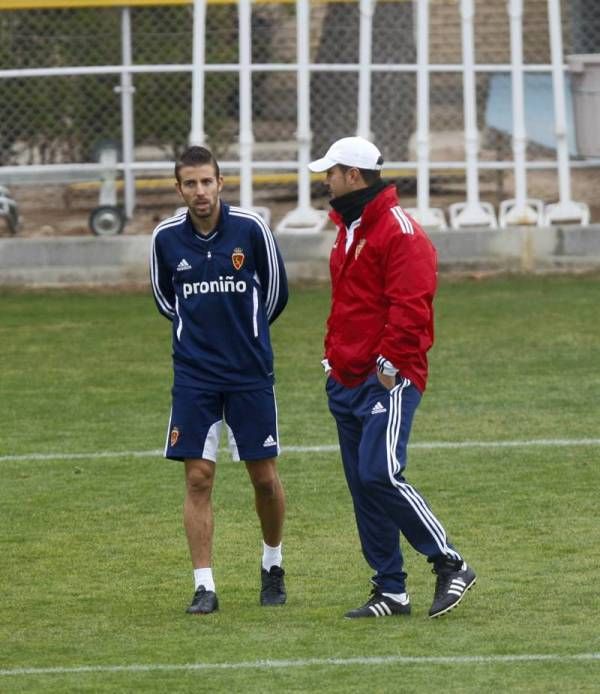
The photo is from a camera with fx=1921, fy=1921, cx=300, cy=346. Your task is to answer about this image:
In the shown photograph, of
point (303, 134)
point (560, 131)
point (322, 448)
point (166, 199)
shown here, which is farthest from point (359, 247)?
point (166, 199)

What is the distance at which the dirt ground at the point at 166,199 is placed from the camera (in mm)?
21266

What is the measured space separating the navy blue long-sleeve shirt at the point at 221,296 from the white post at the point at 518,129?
1112 cm

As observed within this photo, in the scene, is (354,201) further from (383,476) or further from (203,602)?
(203,602)

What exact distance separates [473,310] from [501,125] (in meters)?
6.03

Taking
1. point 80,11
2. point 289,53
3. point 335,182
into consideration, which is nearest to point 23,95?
point 80,11

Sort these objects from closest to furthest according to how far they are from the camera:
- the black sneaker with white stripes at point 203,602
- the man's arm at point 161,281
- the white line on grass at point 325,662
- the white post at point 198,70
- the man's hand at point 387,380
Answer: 1. the white line on grass at point 325,662
2. the man's hand at point 387,380
3. the black sneaker with white stripes at point 203,602
4. the man's arm at point 161,281
5. the white post at point 198,70

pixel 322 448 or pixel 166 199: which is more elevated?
pixel 166 199

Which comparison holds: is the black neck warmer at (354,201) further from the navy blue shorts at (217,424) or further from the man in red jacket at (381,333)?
the navy blue shorts at (217,424)

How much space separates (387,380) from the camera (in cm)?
729

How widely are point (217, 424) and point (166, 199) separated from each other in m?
14.2

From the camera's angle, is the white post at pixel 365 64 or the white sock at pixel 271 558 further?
the white post at pixel 365 64

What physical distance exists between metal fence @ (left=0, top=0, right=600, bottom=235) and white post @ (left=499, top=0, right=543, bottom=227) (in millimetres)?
41

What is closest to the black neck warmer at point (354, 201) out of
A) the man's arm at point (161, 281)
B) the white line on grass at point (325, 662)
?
the man's arm at point (161, 281)

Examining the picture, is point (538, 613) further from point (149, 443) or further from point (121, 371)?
point (121, 371)
